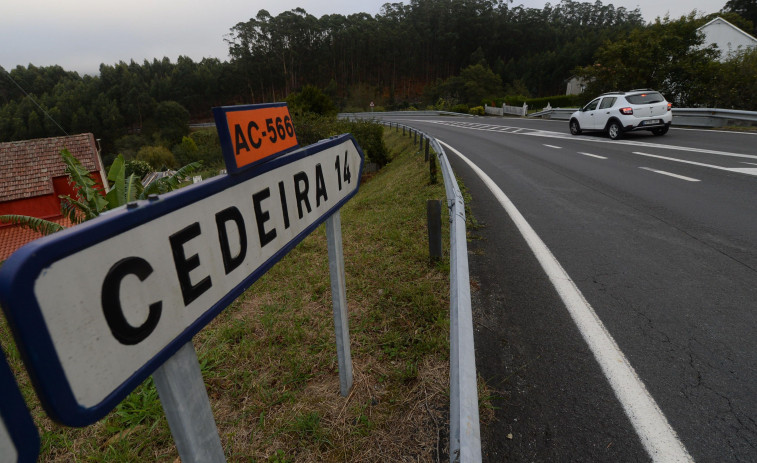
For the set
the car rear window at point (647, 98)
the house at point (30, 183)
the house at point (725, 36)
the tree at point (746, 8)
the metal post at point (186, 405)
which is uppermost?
the tree at point (746, 8)

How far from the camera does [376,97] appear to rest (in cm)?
8306

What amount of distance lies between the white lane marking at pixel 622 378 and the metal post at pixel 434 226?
1.22 m

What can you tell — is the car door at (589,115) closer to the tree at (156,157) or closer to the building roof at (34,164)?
the building roof at (34,164)

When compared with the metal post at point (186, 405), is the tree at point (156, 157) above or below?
below

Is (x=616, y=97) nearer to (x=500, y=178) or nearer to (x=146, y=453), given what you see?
(x=500, y=178)

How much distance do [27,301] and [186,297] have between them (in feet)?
1.52

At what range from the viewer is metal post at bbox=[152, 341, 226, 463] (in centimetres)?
114

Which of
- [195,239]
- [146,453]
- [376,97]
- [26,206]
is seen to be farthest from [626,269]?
[376,97]

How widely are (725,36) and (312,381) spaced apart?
141 ft

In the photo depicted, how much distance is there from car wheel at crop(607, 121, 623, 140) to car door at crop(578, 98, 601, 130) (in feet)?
2.97

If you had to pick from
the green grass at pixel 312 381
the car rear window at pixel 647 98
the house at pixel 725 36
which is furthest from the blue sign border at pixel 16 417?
the house at pixel 725 36

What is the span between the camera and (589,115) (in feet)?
49.2

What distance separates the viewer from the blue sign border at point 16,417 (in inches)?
25.0

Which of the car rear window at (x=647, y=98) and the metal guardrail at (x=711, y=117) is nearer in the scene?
the car rear window at (x=647, y=98)
